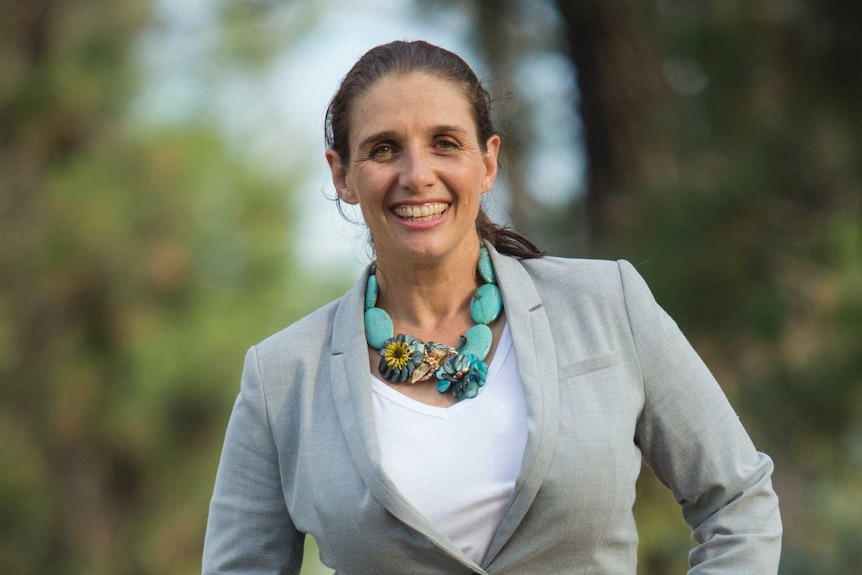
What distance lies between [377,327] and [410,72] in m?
0.42

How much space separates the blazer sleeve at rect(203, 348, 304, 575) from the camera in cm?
221

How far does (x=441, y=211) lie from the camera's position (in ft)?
6.99

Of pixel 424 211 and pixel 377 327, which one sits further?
pixel 377 327

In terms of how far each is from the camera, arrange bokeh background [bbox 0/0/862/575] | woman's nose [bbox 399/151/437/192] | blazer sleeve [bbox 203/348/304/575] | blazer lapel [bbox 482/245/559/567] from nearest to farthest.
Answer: blazer lapel [bbox 482/245/559/567]
woman's nose [bbox 399/151/437/192]
blazer sleeve [bbox 203/348/304/575]
bokeh background [bbox 0/0/862/575]

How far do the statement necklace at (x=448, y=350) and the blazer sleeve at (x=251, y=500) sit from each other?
0.70 ft

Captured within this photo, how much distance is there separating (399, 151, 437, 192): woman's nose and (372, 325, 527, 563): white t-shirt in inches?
13.1

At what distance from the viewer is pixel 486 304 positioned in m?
2.20

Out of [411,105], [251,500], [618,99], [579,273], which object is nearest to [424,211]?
[411,105]

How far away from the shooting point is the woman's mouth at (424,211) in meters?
2.12

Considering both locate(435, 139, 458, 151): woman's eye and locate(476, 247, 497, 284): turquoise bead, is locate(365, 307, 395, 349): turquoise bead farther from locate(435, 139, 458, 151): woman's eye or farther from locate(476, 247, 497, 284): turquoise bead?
locate(435, 139, 458, 151): woman's eye

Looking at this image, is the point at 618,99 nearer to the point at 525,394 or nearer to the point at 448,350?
the point at 448,350

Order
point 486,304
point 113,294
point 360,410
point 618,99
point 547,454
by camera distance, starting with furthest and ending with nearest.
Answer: point 113,294
point 618,99
point 486,304
point 360,410
point 547,454

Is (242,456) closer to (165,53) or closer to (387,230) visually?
(387,230)

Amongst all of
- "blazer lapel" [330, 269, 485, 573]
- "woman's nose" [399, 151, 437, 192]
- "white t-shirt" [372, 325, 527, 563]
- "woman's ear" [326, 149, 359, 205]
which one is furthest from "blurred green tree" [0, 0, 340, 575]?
"white t-shirt" [372, 325, 527, 563]
